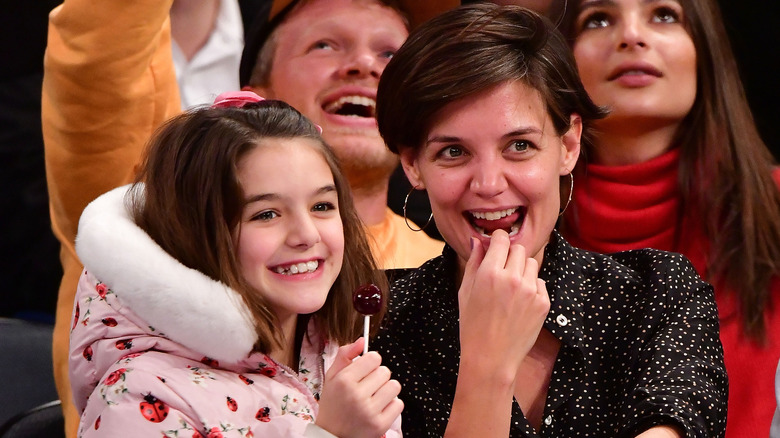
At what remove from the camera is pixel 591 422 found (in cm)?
153

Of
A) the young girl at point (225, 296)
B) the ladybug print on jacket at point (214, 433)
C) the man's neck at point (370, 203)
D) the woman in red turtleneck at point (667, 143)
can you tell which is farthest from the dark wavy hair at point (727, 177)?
the ladybug print on jacket at point (214, 433)

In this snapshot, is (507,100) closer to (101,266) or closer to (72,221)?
(101,266)

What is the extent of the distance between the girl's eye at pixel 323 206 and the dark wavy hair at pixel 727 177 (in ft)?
2.54

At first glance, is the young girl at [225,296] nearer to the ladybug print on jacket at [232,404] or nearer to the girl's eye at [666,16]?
the ladybug print on jacket at [232,404]

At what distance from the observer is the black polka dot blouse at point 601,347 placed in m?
1.48

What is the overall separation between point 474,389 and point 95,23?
900 millimetres

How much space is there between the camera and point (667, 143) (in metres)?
2.19

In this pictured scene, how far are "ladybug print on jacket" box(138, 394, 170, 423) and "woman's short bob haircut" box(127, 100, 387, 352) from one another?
0.17 meters

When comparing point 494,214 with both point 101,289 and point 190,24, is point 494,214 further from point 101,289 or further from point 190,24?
point 190,24

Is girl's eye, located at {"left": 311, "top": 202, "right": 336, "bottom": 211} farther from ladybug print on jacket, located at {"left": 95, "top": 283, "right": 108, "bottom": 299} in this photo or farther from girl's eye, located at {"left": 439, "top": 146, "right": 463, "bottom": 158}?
ladybug print on jacket, located at {"left": 95, "top": 283, "right": 108, "bottom": 299}

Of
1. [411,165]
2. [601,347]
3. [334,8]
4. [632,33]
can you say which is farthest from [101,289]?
→ [632,33]

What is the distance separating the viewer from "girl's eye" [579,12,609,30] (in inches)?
85.1

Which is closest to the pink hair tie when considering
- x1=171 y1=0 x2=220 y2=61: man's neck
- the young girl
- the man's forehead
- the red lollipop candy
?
the young girl

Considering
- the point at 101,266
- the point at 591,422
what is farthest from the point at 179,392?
the point at 591,422
